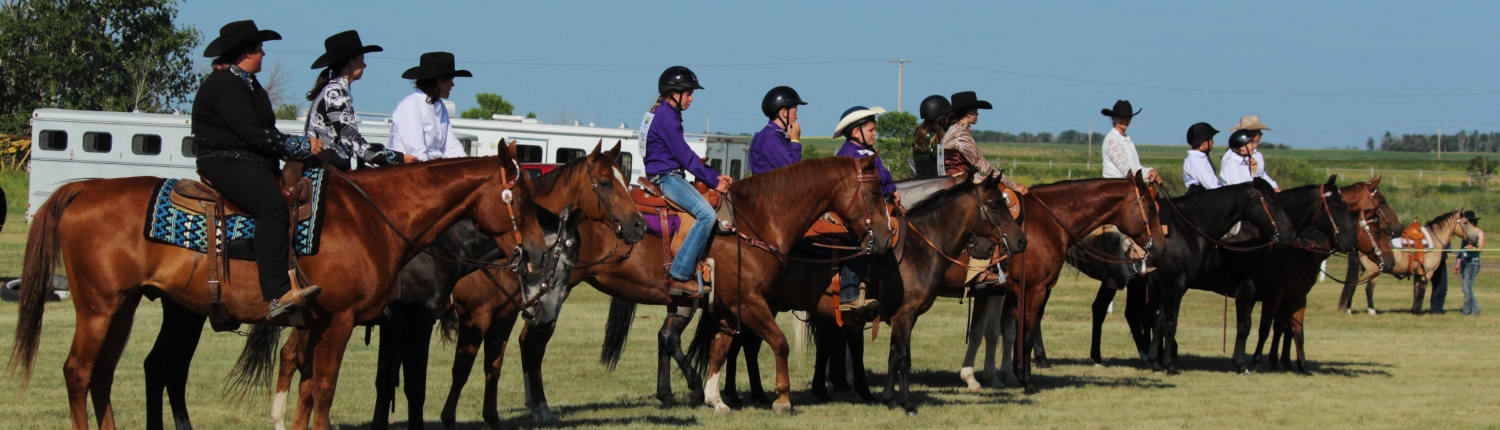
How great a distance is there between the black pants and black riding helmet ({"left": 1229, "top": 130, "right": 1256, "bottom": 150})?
11833 mm

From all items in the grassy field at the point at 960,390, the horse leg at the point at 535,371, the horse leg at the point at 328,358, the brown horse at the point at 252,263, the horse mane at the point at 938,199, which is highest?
the horse mane at the point at 938,199

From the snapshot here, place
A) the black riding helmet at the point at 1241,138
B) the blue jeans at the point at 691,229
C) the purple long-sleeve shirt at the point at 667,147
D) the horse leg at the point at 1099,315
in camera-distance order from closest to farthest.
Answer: the blue jeans at the point at 691,229, the purple long-sleeve shirt at the point at 667,147, the horse leg at the point at 1099,315, the black riding helmet at the point at 1241,138

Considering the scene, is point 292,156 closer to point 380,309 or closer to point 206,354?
point 380,309

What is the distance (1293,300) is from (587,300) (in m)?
10.3

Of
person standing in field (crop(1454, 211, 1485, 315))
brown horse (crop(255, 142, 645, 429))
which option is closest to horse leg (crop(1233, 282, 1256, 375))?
brown horse (crop(255, 142, 645, 429))

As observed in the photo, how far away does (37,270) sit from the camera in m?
6.90

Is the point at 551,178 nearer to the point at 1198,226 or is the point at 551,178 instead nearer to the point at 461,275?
the point at 461,275

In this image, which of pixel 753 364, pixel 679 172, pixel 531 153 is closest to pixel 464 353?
pixel 679 172

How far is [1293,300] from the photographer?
14.5 metres


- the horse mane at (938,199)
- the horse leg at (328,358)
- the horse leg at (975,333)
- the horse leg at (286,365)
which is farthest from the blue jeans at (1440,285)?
the horse leg at (328,358)

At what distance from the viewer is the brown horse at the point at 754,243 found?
31.3 feet

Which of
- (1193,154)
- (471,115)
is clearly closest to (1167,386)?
(1193,154)

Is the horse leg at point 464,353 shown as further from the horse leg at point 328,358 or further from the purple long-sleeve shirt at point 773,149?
the purple long-sleeve shirt at point 773,149

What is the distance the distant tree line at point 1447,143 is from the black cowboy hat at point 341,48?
618ft
